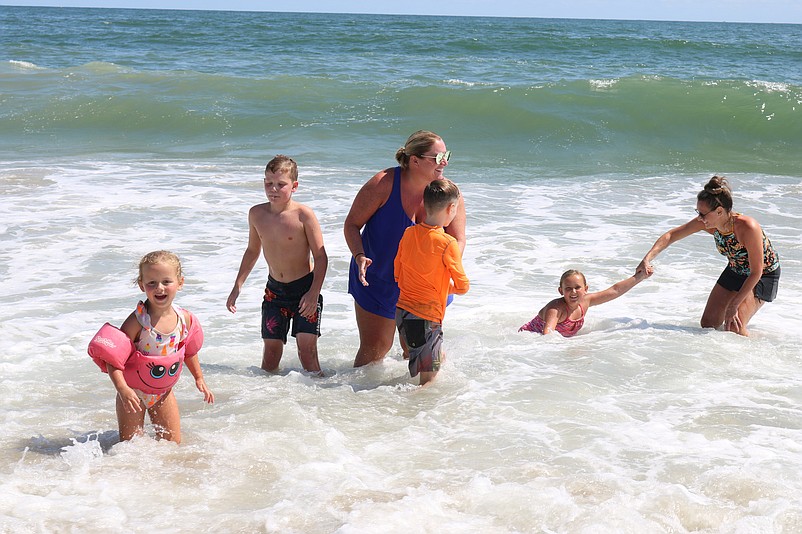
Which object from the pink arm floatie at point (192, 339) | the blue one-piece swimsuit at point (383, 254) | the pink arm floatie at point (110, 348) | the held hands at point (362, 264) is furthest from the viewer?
the blue one-piece swimsuit at point (383, 254)

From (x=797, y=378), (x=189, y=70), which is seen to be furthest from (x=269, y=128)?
(x=797, y=378)

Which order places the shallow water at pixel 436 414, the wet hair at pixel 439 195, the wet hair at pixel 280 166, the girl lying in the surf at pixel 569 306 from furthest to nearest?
1. the girl lying in the surf at pixel 569 306
2. the wet hair at pixel 280 166
3. the wet hair at pixel 439 195
4. the shallow water at pixel 436 414

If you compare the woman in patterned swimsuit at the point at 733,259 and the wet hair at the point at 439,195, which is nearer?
the wet hair at the point at 439,195

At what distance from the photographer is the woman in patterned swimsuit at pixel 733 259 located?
5.89 metres

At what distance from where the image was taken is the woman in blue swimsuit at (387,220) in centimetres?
470

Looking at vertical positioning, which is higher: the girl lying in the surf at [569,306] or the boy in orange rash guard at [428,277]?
the boy in orange rash guard at [428,277]

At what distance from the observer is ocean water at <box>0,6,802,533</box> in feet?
11.3

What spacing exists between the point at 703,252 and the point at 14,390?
6.35 m

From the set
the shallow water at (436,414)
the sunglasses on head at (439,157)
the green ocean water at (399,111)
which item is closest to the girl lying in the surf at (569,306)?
the shallow water at (436,414)

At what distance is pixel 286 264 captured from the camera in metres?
4.97

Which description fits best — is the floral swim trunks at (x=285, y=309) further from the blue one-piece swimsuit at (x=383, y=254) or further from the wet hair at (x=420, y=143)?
the wet hair at (x=420, y=143)

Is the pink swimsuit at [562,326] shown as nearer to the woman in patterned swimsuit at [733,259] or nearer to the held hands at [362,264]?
the woman in patterned swimsuit at [733,259]

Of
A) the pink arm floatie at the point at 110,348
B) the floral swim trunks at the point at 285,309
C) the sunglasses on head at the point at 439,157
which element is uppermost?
the sunglasses on head at the point at 439,157

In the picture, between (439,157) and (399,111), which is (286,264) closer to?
(439,157)
